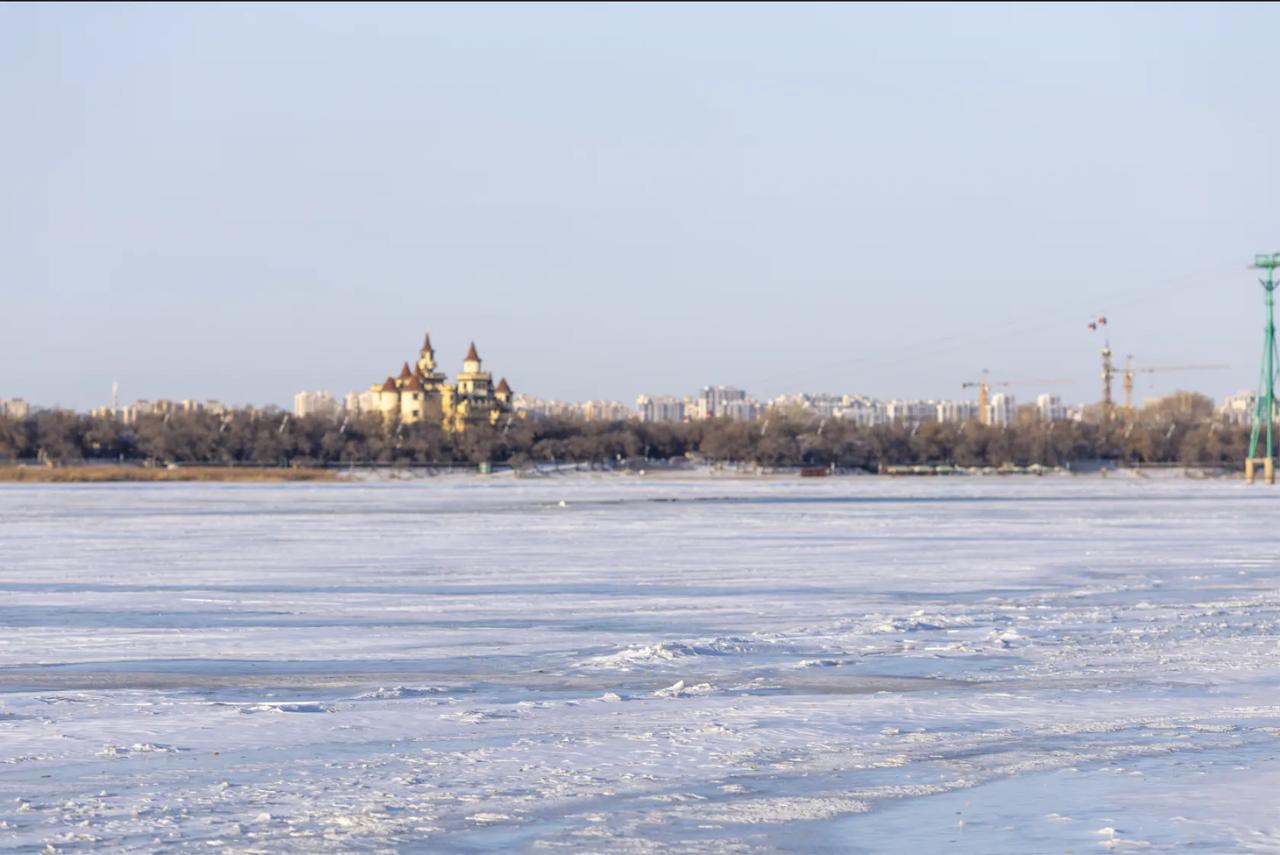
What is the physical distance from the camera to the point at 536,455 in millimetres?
130250

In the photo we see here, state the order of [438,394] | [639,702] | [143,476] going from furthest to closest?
[438,394]
[143,476]
[639,702]

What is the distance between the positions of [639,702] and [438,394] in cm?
16811

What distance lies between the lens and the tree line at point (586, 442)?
123 m

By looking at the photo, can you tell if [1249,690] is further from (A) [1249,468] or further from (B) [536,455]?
(B) [536,455]

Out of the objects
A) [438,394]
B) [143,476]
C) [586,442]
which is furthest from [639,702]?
[438,394]

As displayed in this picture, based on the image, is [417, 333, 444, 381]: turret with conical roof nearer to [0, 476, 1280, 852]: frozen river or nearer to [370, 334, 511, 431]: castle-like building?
[370, 334, 511, 431]: castle-like building

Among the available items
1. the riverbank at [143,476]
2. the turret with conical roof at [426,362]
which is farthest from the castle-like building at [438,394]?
the riverbank at [143,476]

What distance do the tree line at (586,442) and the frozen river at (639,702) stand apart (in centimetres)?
10052

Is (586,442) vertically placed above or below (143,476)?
above

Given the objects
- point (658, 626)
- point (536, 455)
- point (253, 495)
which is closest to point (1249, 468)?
point (253, 495)

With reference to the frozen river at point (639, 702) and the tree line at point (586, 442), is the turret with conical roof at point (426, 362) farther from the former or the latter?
the frozen river at point (639, 702)

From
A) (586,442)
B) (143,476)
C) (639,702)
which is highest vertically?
(586,442)

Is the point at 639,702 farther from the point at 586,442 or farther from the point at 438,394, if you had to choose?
the point at 438,394

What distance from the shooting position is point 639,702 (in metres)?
11.3
